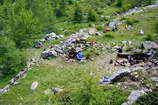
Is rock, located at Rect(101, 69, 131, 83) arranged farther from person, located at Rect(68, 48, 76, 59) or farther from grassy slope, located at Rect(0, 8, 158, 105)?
person, located at Rect(68, 48, 76, 59)

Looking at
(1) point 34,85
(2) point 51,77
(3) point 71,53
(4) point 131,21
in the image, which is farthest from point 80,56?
(4) point 131,21

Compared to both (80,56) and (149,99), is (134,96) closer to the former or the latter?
(149,99)

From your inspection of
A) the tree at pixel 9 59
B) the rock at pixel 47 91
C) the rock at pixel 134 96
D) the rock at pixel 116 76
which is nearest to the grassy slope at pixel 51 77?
the rock at pixel 47 91

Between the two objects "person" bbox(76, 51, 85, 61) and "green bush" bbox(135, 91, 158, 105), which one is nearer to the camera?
"green bush" bbox(135, 91, 158, 105)

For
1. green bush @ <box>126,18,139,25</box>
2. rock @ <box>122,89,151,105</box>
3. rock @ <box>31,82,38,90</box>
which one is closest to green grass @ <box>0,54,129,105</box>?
rock @ <box>31,82,38,90</box>

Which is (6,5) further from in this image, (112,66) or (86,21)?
(112,66)

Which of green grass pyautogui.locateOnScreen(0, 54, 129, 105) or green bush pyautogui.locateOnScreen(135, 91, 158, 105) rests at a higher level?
green bush pyautogui.locateOnScreen(135, 91, 158, 105)

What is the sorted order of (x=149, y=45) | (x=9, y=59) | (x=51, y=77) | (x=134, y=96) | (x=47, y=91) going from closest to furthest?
(x=134, y=96) → (x=47, y=91) → (x=51, y=77) → (x=149, y=45) → (x=9, y=59)

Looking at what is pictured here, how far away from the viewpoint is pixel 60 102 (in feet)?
121

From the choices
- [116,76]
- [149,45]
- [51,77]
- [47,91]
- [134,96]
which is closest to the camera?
[134,96]

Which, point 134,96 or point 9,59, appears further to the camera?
point 9,59

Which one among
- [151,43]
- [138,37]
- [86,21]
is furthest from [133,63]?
[86,21]

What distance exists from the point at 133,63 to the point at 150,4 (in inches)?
1479

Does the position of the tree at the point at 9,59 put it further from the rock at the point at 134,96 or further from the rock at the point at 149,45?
the rock at the point at 134,96
